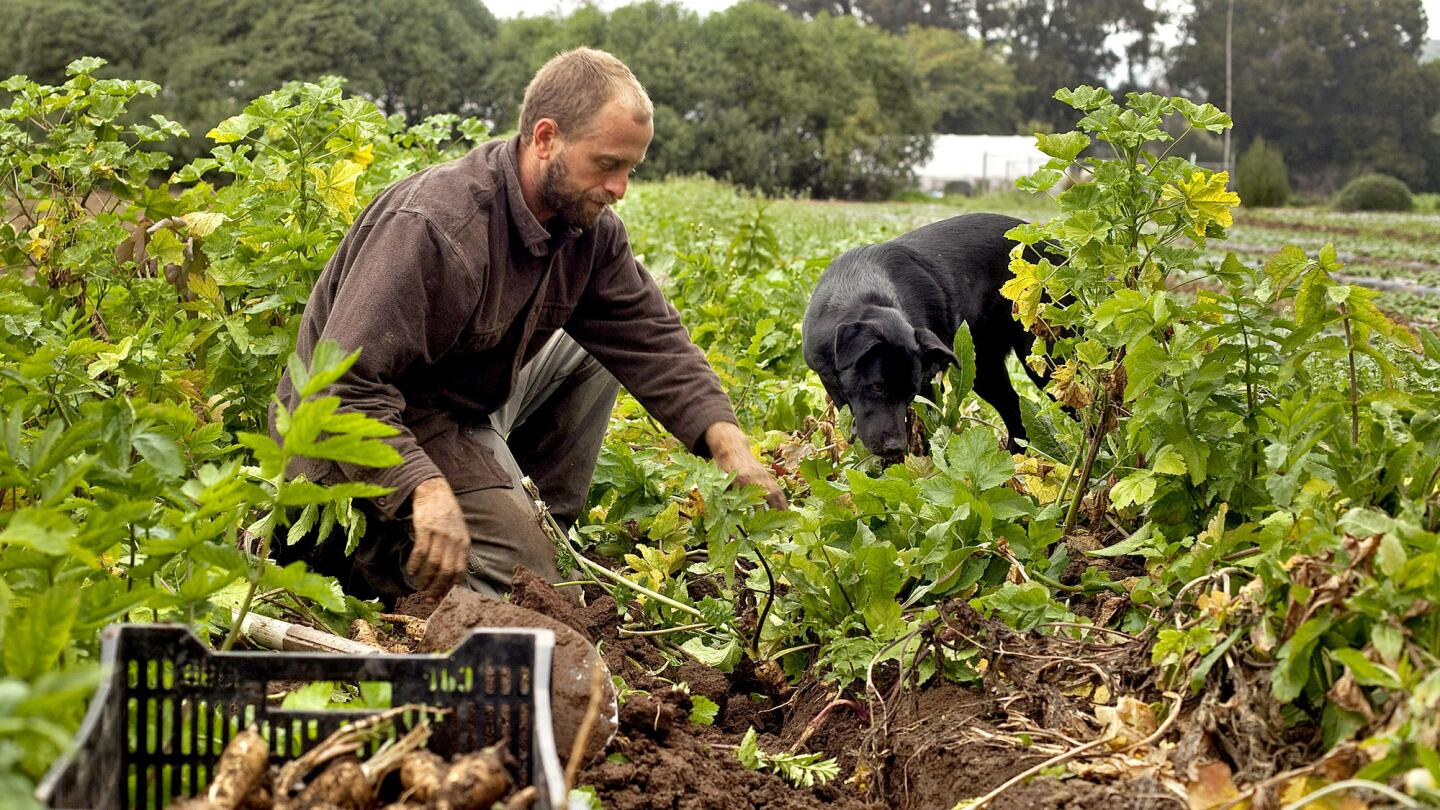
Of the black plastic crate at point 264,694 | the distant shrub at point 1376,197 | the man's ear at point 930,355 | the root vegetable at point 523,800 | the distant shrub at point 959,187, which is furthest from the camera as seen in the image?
the distant shrub at point 959,187

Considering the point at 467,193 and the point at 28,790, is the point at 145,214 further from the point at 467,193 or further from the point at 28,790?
the point at 28,790

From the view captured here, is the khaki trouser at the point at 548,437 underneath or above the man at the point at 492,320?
underneath

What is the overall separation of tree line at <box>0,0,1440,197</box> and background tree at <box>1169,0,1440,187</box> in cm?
11

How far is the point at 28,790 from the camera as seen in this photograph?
125 centimetres

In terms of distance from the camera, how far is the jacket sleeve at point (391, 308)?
3.39 meters

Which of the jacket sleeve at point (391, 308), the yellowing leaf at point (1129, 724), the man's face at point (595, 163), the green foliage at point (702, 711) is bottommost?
the green foliage at point (702, 711)

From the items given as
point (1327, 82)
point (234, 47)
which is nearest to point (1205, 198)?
point (234, 47)

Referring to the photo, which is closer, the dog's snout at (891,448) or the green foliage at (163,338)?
the green foliage at (163,338)

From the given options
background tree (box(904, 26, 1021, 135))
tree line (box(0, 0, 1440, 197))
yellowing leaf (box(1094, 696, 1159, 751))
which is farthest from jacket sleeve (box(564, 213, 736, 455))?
background tree (box(904, 26, 1021, 135))

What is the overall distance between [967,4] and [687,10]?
42294 mm

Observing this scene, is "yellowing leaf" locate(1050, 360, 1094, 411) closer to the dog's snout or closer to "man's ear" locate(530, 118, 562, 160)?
"man's ear" locate(530, 118, 562, 160)

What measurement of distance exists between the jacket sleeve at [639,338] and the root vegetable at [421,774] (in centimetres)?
228

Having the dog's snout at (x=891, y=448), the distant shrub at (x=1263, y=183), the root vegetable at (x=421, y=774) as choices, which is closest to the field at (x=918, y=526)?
the root vegetable at (x=421, y=774)

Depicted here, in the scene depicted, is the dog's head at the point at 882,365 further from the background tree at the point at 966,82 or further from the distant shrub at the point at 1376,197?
the background tree at the point at 966,82
